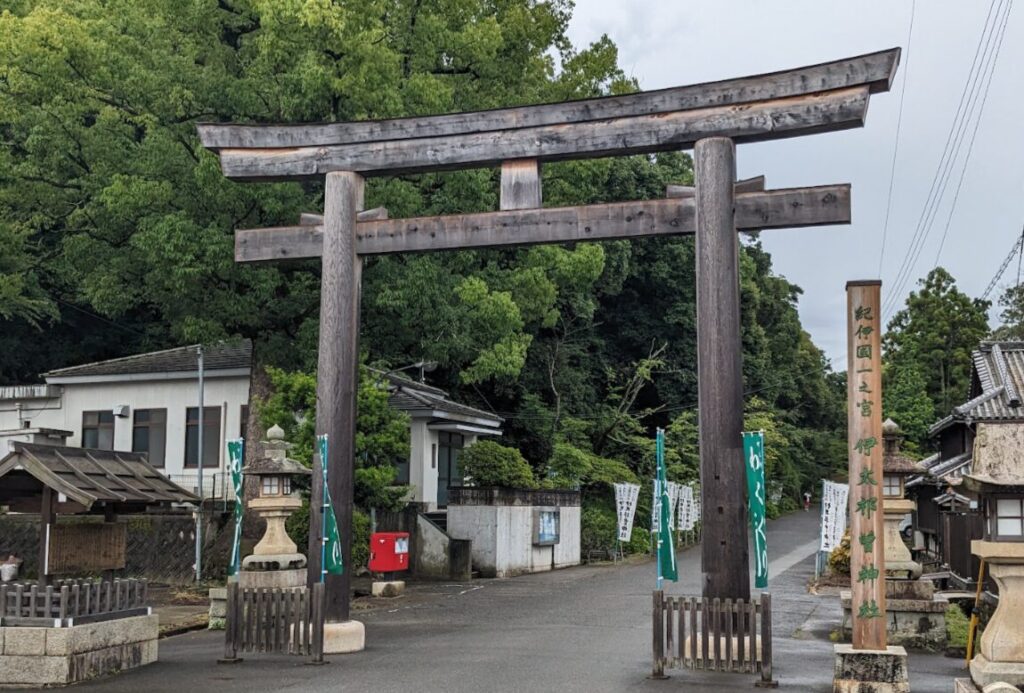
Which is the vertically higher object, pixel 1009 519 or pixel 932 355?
pixel 932 355

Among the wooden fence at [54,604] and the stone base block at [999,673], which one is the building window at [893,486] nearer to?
the stone base block at [999,673]

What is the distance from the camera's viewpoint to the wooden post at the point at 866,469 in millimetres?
10055

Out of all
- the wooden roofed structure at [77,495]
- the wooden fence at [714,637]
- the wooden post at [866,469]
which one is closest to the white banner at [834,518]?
the wooden fence at [714,637]

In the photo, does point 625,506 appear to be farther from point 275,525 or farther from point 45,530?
point 45,530

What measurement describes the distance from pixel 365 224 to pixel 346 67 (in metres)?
7.71

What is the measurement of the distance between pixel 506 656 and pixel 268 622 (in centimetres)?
301

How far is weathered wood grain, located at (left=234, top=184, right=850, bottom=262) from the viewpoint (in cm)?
1182

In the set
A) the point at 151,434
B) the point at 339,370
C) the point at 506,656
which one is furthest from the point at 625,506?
the point at 339,370

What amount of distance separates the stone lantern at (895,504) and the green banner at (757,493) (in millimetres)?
4582

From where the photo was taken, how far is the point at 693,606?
443 inches

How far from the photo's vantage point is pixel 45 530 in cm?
1229

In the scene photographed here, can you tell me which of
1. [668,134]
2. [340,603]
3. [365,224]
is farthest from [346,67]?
[340,603]

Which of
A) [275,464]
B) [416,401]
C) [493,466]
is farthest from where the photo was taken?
[416,401]

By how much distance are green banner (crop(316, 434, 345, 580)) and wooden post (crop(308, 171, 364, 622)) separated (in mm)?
79
